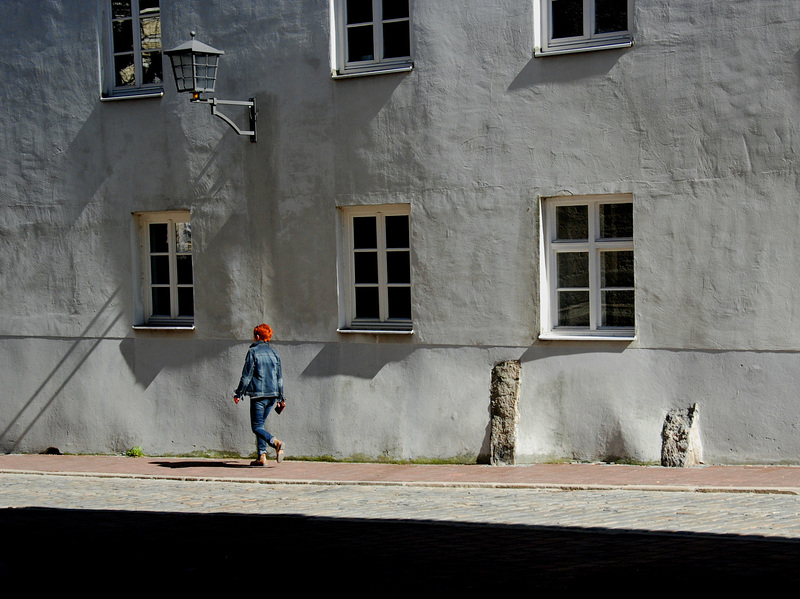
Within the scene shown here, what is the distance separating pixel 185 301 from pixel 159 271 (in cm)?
58

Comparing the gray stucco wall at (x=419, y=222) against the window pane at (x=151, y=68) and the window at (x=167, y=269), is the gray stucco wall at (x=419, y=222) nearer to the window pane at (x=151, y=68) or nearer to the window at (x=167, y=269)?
the window at (x=167, y=269)

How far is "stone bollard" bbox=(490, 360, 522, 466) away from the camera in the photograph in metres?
13.4

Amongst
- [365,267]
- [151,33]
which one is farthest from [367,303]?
[151,33]

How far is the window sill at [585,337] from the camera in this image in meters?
12.9

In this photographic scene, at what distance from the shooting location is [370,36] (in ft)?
47.4

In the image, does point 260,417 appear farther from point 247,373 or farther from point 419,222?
point 419,222

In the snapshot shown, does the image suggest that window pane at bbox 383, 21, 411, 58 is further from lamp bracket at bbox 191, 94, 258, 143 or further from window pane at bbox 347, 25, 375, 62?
lamp bracket at bbox 191, 94, 258, 143

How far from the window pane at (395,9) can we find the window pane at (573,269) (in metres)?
3.56

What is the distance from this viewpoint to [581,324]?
13406 mm

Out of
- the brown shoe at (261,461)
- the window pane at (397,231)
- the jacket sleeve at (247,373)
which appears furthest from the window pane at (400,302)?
the brown shoe at (261,461)

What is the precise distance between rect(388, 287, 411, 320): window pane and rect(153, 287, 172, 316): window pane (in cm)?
352

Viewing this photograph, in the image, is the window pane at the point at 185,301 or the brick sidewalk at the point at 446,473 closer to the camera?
the brick sidewalk at the point at 446,473

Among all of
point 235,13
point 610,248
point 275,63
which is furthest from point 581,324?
point 235,13

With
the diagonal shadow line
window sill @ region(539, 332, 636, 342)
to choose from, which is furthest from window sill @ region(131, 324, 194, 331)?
window sill @ region(539, 332, 636, 342)
